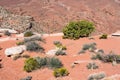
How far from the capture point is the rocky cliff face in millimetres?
60500

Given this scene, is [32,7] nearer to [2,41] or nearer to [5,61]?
[2,41]

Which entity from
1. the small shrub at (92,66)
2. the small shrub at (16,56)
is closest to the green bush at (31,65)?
the small shrub at (16,56)

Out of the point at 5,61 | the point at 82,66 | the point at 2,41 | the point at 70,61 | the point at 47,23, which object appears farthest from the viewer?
the point at 47,23

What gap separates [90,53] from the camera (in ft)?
82.2

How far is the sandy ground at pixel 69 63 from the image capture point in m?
21.0

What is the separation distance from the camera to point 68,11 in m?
65.9

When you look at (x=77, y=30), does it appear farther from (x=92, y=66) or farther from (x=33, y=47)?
(x=92, y=66)

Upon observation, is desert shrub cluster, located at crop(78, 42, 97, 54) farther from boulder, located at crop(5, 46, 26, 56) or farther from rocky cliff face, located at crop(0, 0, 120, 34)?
rocky cliff face, located at crop(0, 0, 120, 34)

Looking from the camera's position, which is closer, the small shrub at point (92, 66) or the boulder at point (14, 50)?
the small shrub at point (92, 66)

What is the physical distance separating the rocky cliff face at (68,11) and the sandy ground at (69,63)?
90.0 feet

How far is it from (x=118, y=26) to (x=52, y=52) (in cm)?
3603

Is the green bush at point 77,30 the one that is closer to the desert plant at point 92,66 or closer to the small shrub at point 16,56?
the small shrub at point 16,56

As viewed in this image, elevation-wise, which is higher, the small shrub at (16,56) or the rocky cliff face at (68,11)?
the small shrub at (16,56)

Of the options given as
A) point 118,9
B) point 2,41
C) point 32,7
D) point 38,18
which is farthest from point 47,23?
point 2,41
